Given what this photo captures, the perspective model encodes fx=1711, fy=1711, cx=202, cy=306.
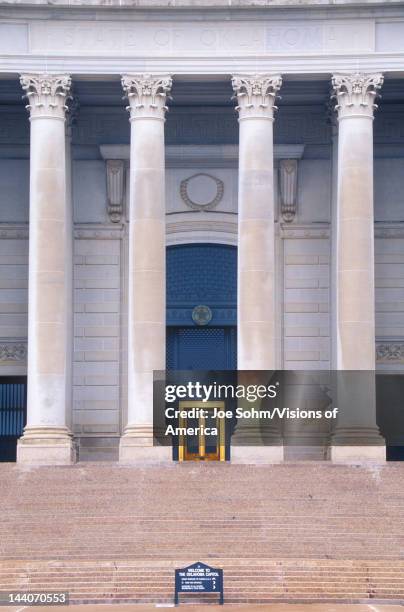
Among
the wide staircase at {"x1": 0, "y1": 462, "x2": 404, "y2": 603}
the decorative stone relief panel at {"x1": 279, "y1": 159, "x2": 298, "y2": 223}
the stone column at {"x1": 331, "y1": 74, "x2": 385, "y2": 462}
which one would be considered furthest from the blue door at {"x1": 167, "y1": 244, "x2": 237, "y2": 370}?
the wide staircase at {"x1": 0, "y1": 462, "x2": 404, "y2": 603}

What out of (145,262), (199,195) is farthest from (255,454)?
(199,195)

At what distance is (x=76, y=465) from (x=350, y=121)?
62.5 ft

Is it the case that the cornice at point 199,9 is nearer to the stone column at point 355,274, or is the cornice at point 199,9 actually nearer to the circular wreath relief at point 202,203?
the stone column at point 355,274

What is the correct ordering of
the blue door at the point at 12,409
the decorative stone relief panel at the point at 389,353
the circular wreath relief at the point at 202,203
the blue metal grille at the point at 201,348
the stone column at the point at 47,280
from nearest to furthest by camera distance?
the stone column at the point at 47,280, the decorative stone relief panel at the point at 389,353, the blue door at the point at 12,409, the blue metal grille at the point at 201,348, the circular wreath relief at the point at 202,203

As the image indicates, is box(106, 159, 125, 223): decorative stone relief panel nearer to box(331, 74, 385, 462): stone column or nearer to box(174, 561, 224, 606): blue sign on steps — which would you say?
box(331, 74, 385, 462): stone column

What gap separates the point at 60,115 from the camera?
7394cm

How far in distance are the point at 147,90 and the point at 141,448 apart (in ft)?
50.8

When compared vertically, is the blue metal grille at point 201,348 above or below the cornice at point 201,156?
below

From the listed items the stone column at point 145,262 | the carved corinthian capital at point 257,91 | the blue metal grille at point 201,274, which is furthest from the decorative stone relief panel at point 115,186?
the carved corinthian capital at point 257,91

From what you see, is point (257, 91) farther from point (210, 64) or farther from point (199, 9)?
point (199, 9)

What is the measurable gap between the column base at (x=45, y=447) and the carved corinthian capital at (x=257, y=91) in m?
15.9

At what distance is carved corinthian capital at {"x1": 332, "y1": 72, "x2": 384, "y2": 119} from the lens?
7412 cm

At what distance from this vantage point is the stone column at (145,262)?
7250cm

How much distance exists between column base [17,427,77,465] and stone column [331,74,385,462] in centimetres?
1122
